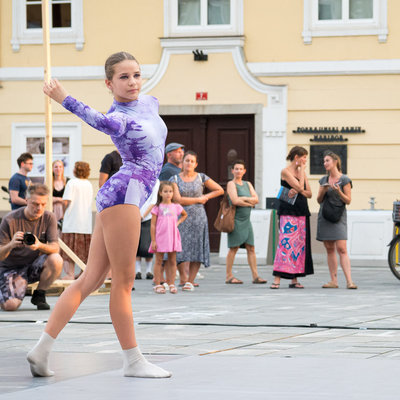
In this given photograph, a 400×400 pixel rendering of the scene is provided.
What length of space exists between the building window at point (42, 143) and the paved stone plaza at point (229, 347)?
356 inches

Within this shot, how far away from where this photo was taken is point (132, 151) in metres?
5.91

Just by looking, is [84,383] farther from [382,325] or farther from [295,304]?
[295,304]

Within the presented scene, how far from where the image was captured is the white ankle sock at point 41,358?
5.91 meters

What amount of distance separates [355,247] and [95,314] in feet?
27.2

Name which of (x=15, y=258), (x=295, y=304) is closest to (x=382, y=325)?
(x=295, y=304)

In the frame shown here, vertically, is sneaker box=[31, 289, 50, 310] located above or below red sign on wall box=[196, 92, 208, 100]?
below

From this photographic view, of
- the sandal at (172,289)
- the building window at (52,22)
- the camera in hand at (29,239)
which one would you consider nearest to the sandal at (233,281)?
the sandal at (172,289)

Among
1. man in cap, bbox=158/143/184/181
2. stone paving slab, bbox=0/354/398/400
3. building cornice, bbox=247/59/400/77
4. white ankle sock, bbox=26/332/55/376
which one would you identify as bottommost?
stone paving slab, bbox=0/354/398/400

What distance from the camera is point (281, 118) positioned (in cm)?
2008

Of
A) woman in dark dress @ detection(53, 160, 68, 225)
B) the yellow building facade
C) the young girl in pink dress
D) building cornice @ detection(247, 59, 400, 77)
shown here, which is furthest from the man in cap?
building cornice @ detection(247, 59, 400, 77)

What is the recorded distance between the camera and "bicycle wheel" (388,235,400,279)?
14.2 meters

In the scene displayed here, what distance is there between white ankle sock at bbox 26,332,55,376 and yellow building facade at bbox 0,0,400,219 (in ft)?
46.6

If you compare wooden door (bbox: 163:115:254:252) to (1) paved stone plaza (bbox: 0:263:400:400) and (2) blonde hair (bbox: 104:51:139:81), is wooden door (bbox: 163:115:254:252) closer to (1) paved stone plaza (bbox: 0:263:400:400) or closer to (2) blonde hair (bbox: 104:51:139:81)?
(1) paved stone plaza (bbox: 0:263:400:400)

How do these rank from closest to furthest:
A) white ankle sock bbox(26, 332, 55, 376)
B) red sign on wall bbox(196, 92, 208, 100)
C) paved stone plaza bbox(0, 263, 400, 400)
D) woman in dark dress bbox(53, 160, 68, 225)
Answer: paved stone plaza bbox(0, 263, 400, 400)
white ankle sock bbox(26, 332, 55, 376)
woman in dark dress bbox(53, 160, 68, 225)
red sign on wall bbox(196, 92, 208, 100)
